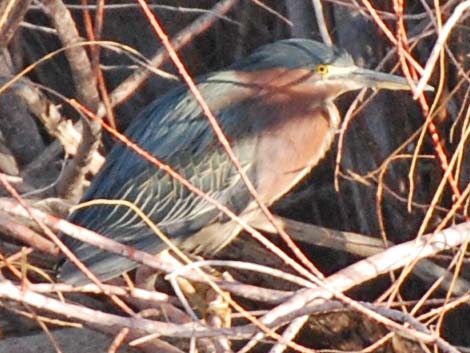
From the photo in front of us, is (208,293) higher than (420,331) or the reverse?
the reverse

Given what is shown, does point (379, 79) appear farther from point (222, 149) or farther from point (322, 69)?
point (222, 149)

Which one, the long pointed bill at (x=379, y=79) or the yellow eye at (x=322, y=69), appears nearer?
the long pointed bill at (x=379, y=79)

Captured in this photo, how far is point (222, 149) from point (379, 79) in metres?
0.40

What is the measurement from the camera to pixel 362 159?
308cm

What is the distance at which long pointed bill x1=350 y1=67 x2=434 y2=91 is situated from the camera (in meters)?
2.69

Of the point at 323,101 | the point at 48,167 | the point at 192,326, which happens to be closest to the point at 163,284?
the point at 48,167

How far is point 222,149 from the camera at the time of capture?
2.80 m

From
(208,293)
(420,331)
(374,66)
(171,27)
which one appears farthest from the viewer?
(171,27)

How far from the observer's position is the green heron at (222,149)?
280cm

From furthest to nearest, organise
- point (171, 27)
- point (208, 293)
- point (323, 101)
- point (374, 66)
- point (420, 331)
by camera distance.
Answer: point (171, 27) → point (374, 66) → point (323, 101) → point (208, 293) → point (420, 331)

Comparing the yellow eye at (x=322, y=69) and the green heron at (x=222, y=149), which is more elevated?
the yellow eye at (x=322, y=69)

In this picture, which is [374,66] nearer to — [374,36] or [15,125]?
[374,36]

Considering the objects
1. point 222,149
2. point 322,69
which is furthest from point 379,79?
point 222,149

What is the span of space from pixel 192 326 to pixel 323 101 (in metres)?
1.25
